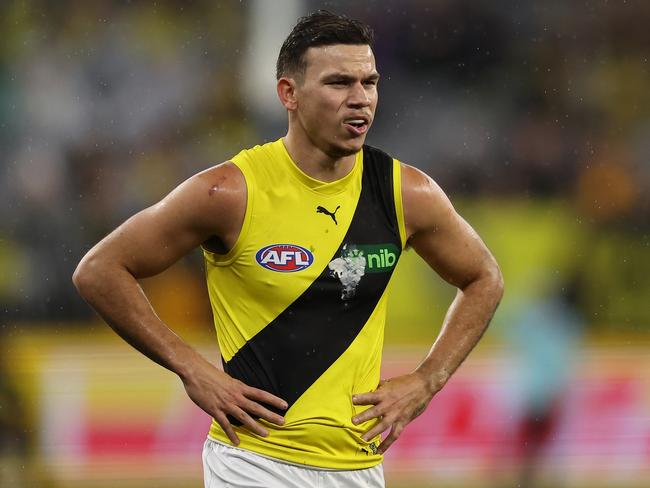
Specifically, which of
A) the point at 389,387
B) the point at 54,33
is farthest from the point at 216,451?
the point at 54,33

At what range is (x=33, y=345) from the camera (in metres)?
8.27

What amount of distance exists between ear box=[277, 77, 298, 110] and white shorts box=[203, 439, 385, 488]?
1.14 metres

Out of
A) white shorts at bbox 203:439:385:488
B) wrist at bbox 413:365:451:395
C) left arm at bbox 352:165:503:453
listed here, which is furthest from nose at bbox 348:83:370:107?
white shorts at bbox 203:439:385:488

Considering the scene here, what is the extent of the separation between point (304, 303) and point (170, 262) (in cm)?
45

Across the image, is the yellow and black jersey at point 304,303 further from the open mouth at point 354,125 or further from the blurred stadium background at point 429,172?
the blurred stadium background at point 429,172

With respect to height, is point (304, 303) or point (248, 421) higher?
point (304, 303)

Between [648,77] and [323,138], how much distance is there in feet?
22.8

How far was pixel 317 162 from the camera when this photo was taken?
412 centimetres

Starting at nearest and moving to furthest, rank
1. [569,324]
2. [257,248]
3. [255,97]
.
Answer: [257,248]
[569,324]
[255,97]

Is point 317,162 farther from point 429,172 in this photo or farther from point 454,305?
point 429,172

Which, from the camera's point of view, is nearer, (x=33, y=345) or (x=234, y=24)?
(x=33, y=345)

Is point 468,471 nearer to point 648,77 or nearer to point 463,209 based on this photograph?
point 463,209

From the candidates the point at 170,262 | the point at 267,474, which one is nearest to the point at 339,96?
the point at 170,262

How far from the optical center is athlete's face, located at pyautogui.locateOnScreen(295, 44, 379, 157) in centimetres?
400
